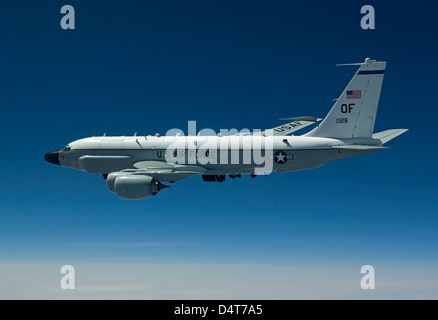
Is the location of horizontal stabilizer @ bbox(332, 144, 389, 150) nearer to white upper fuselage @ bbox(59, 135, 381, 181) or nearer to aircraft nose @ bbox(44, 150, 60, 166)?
white upper fuselage @ bbox(59, 135, 381, 181)

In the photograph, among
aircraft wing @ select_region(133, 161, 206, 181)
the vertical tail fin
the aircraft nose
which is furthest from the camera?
the aircraft nose

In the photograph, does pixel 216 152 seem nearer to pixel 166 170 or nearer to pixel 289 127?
pixel 166 170

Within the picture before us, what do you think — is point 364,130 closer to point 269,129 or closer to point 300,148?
point 300,148

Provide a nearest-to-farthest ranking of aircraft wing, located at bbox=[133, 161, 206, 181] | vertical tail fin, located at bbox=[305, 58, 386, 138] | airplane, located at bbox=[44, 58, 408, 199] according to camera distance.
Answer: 1. vertical tail fin, located at bbox=[305, 58, 386, 138]
2. airplane, located at bbox=[44, 58, 408, 199]
3. aircraft wing, located at bbox=[133, 161, 206, 181]

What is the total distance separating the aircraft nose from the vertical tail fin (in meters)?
30.4

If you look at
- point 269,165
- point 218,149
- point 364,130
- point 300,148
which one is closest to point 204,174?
point 218,149

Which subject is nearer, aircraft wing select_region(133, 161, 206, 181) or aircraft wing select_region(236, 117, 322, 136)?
aircraft wing select_region(133, 161, 206, 181)

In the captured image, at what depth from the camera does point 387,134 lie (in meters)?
51.6

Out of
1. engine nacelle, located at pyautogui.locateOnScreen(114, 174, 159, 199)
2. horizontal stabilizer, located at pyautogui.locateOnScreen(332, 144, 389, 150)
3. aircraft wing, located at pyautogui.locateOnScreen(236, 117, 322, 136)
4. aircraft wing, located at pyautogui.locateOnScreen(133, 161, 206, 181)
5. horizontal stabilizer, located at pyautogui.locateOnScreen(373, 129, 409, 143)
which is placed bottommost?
engine nacelle, located at pyautogui.locateOnScreen(114, 174, 159, 199)

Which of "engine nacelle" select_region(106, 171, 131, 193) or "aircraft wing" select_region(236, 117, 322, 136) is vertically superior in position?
"aircraft wing" select_region(236, 117, 322, 136)

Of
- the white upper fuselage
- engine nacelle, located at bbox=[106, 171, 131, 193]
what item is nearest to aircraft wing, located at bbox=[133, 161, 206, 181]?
the white upper fuselage

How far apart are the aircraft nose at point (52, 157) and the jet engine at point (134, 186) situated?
39.1 ft

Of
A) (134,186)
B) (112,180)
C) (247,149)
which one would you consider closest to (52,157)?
(112,180)

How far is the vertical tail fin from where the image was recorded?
50.0 meters
